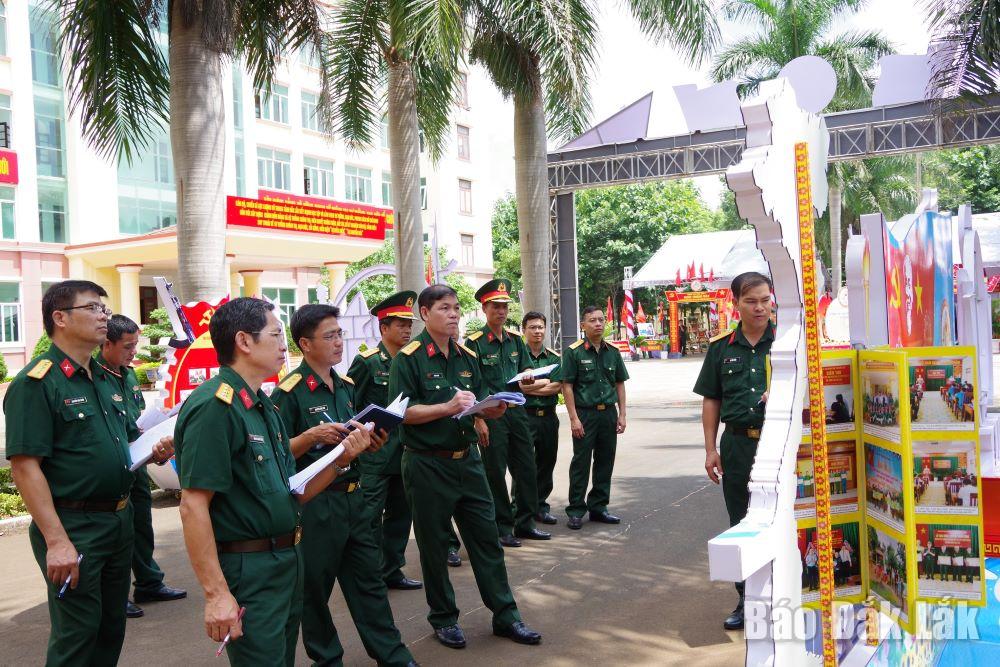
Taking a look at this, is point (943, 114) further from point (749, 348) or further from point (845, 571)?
point (845, 571)

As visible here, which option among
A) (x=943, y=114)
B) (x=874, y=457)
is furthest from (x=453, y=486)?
(x=943, y=114)

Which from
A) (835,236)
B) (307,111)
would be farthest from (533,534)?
(307,111)

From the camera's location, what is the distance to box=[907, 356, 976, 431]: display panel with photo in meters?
3.39

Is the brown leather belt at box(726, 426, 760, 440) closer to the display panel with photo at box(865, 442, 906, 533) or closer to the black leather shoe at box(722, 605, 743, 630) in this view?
the black leather shoe at box(722, 605, 743, 630)

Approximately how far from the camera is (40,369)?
3.60 metres

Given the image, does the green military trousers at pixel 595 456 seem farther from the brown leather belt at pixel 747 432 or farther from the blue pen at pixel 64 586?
the blue pen at pixel 64 586

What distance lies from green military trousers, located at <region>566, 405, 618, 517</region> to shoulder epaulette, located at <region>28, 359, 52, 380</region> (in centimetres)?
474

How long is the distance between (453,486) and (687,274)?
27572mm

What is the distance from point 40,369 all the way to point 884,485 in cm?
336

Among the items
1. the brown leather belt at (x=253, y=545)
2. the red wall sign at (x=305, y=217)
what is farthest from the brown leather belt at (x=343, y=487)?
the red wall sign at (x=305, y=217)

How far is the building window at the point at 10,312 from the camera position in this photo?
26688 mm

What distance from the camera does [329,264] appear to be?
2894 cm

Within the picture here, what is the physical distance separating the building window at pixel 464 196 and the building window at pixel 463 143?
3.86ft

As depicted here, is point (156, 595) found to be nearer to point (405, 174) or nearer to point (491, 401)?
point (491, 401)
